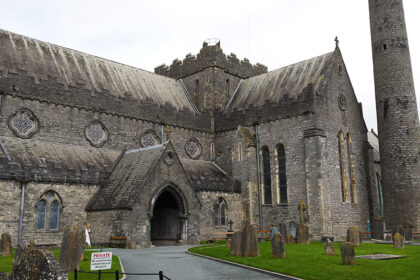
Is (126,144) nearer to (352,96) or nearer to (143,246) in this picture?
(143,246)

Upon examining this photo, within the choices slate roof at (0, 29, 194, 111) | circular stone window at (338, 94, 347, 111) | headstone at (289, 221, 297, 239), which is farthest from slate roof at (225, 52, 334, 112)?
headstone at (289, 221, 297, 239)

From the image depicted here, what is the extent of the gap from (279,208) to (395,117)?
10.8 m

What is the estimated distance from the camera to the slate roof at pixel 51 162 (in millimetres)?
22109

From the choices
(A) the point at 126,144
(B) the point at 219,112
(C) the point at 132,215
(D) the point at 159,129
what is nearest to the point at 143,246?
(C) the point at 132,215

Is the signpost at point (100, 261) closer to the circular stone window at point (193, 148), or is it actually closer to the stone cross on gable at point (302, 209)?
the stone cross on gable at point (302, 209)

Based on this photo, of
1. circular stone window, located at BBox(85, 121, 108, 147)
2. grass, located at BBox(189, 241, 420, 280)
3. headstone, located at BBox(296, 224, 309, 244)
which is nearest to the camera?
grass, located at BBox(189, 241, 420, 280)

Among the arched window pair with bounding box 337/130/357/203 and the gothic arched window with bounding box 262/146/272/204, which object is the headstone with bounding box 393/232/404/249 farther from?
the gothic arched window with bounding box 262/146/272/204

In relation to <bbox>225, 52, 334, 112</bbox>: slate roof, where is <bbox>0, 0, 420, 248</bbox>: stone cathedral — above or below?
below

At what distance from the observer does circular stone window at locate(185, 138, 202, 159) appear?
33.8 meters

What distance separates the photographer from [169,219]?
2777 centimetres

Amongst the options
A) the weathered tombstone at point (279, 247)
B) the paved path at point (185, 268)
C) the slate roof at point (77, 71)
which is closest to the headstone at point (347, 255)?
the weathered tombstone at point (279, 247)

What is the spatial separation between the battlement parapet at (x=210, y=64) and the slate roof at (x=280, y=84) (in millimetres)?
1796

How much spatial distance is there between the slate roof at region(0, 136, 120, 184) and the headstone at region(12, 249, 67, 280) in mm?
16913

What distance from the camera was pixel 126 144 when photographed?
2970cm
